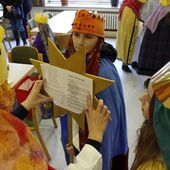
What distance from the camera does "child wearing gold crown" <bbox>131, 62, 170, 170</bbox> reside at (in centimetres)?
83

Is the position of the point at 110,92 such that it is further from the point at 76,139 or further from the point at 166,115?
the point at 166,115

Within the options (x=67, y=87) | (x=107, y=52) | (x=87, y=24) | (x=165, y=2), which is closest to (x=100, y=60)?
(x=107, y=52)

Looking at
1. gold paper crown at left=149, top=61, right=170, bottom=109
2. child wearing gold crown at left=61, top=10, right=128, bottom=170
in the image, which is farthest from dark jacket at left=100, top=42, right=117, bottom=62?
gold paper crown at left=149, top=61, right=170, bottom=109

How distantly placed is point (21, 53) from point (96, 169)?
1817 mm

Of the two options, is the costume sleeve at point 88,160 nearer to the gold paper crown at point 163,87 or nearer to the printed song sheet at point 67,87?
the printed song sheet at point 67,87

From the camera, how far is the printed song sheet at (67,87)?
3.70 ft

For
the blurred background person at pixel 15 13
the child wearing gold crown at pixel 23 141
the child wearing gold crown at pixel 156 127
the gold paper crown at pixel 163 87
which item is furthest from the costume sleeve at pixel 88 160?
the blurred background person at pixel 15 13

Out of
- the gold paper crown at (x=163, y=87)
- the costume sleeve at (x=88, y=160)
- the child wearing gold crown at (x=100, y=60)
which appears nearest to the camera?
the gold paper crown at (x=163, y=87)

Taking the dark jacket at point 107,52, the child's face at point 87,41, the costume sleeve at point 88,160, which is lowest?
the costume sleeve at point 88,160

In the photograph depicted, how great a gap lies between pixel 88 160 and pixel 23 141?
0.92ft

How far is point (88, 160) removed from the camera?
1110 millimetres

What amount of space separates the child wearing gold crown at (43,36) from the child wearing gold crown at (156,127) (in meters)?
1.58

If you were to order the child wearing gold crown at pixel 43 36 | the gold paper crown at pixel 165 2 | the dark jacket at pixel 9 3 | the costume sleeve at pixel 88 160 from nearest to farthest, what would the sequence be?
the costume sleeve at pixel 88 160
the child wearing gold crown at pixel 43 36
the gold paper crown at pixel 165 2
the dark jacket at pixel 9 3

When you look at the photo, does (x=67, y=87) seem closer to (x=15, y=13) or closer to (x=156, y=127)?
(x=156, y=127)
